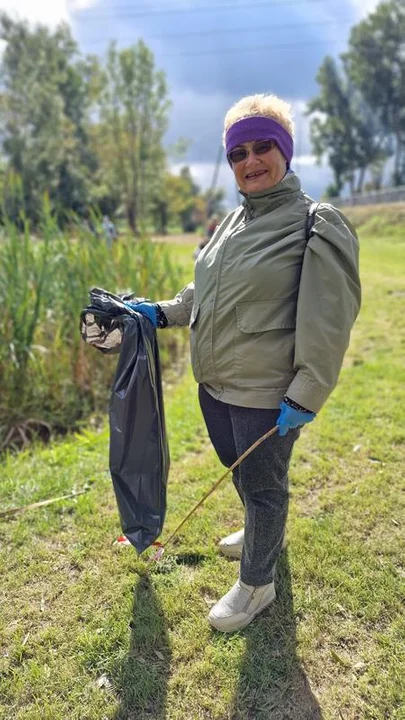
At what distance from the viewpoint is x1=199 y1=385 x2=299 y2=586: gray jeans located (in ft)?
5.72

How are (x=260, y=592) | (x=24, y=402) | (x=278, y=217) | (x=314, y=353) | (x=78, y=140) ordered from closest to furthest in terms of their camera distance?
(x=314, y=353), (x=278, y=217), (x=260, y=592), (x=24, y=402), (x=78, y=140)

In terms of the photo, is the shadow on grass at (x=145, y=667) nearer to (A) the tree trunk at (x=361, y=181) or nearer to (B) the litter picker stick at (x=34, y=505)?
(B) the litter picker stick at (x=34, y=505)

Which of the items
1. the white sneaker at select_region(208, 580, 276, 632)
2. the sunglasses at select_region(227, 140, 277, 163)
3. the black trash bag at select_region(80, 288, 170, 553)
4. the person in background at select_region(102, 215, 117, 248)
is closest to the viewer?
the sunglasses at select_region(227, 140, 277, 163)

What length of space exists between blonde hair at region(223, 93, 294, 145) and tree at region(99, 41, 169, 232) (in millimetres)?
30919

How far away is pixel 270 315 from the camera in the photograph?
1.63m

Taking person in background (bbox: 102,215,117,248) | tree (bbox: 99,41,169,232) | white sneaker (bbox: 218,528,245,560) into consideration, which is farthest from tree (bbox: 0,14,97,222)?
white sneaker (bbox: 218,528,245,560)

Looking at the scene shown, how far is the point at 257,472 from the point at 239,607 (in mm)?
579

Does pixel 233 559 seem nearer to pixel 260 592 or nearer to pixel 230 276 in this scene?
pixel 260 592

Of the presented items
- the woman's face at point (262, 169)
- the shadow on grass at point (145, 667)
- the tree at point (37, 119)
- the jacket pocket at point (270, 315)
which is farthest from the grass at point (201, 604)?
the tree at point (37, 119)

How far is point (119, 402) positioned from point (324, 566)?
1155 millimetres

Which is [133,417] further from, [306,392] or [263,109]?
[263,109]

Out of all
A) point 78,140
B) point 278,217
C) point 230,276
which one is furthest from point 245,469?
point 78,140

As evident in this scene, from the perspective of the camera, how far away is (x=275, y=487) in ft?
5.93

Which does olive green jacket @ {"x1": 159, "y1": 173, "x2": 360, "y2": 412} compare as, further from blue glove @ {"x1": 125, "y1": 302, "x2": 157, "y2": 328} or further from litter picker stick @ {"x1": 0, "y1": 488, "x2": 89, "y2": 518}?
litter picker stick @ {"x1": 0, "y1": 488, "x2": 89, "y2": 518}
